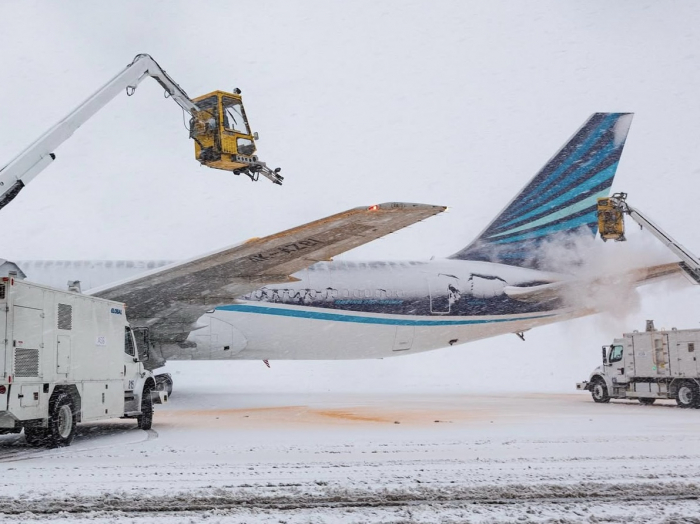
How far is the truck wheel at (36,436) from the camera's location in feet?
35.2

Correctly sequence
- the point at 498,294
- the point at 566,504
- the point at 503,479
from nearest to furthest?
1. the point at 566,504
2. the point at 503,479
3. the point at 498,294

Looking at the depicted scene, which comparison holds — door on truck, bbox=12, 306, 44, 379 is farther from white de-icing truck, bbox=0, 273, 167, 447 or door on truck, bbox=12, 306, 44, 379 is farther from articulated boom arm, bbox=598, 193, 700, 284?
articulated boom arm, bbox=598, 193, 700, 284

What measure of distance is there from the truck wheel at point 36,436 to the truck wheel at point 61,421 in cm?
8

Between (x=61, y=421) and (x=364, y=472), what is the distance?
5.67m

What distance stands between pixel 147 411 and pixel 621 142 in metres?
20.5

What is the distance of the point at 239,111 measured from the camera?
13945mm

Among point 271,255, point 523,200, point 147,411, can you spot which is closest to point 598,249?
point 523,200

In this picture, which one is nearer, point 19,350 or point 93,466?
point 93,466

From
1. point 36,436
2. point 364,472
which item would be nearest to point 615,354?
point 364,472

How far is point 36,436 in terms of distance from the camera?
1082 centimetres

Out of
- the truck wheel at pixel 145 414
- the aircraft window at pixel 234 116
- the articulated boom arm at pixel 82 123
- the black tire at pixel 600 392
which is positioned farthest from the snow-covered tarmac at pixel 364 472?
the black tire at pixel 600 392

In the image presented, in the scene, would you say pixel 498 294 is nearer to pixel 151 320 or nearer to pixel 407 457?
pixel 151 320

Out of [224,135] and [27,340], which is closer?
[27,340]

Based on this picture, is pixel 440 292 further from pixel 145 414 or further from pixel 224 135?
pixel 145 414
